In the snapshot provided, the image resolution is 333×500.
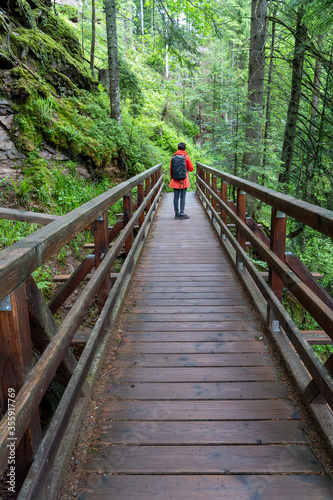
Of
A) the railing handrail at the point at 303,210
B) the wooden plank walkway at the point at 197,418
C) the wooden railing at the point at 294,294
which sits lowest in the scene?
the wooden plank walkway at the point at 197,418

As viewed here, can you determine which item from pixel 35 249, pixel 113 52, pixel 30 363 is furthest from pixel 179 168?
pixel 30 363

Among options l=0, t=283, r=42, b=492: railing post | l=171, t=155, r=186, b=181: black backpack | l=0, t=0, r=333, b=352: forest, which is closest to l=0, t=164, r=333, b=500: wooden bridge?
l=0, t=283, r=42, b=492: railing post

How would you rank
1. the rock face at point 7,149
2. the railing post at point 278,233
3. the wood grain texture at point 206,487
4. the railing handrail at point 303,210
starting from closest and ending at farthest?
the wood grain texture at point 206,487, the railing handrail at point 303,210, the railing post at point 278,233, the rock face at point 7,149

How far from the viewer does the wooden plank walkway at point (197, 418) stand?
176cm

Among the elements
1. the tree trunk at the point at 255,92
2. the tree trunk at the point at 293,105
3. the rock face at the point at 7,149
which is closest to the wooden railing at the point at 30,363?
the rock face at the point at 7,149

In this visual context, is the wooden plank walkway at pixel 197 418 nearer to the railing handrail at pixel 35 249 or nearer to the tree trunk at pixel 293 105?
the railing handrail at pixel 35 249

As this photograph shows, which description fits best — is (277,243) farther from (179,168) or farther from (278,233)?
(179,168)

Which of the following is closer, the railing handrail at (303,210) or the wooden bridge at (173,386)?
the wooden bridge at (173,386)

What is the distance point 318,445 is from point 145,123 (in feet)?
46.1

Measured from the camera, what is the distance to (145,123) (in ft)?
47.2

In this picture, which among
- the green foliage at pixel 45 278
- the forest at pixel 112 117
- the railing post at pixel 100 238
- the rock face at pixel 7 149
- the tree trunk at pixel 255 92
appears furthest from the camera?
the tree trunk at pixel 255 92

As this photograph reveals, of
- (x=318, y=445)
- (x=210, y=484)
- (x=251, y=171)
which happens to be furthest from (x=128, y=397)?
(x=251, y=171)

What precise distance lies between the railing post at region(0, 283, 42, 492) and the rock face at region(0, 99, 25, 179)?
17.1ft

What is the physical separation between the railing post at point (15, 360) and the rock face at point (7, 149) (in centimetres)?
522
